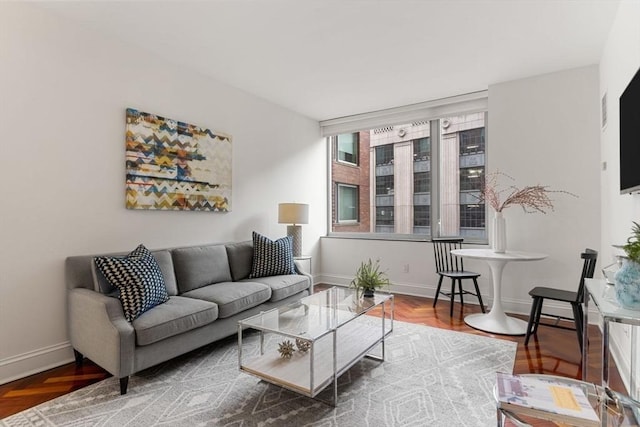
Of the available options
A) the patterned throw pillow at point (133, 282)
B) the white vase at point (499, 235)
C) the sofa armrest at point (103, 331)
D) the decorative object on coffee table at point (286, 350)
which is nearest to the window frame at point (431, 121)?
the white vase at point (499, 235)

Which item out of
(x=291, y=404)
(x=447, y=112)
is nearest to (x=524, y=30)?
(x=447, y=112)

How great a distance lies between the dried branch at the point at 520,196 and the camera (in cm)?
337

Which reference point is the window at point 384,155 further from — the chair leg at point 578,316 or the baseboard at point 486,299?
the chair leg at point 578,316

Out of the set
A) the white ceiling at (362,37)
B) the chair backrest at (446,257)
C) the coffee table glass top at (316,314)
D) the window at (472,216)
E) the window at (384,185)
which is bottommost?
the coffee table glass top at (316,314)

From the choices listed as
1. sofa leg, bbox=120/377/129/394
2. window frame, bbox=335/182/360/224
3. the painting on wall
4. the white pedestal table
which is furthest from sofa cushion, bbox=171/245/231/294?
window frame, bbox=335/182/360/224

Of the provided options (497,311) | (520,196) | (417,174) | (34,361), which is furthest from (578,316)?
(34,361)

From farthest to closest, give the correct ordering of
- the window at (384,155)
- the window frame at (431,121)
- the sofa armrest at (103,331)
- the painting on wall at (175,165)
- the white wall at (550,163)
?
the window at (384,155)
the window frame at (431,121)
the white wall at (550,163)
the painting on wall at (175,165)
the sofa armrest at (103,331)

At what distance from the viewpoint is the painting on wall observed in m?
2.97

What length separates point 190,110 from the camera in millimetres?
3453

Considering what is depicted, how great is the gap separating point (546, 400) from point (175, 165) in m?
3.25

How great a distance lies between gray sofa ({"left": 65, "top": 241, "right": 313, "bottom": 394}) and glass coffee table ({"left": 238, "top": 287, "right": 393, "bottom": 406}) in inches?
14.5

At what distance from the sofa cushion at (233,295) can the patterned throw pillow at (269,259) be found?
14.9 inches

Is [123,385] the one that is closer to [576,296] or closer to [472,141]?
[576,296]

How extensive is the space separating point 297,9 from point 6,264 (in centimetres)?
271
